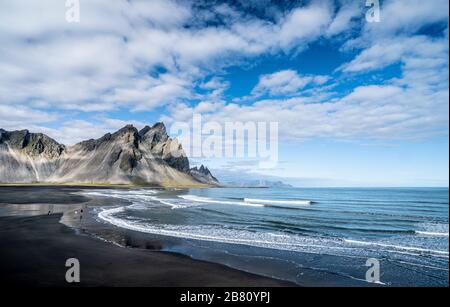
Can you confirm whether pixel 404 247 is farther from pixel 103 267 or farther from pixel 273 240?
pixel 103 267

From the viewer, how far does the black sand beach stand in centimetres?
1331

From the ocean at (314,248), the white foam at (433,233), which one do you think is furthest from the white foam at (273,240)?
Answer: the white foam at (433,233)

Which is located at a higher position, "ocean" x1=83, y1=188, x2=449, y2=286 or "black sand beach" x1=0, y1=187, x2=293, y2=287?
"black sand beach" x1=0, y1=187, x2=293, y2=287

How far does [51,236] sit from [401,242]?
1078 inches

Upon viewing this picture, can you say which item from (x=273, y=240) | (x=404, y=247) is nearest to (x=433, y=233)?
(x=404, y=247)

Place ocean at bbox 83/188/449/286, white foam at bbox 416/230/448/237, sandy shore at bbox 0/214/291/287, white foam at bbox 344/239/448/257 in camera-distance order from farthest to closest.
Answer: white foam at bbox 416/230/448/237 → white foam at bbox 344/239/448/257 → ocean at bbox 83/188/449/286 → sandy shore at bbox 0/214/291/287

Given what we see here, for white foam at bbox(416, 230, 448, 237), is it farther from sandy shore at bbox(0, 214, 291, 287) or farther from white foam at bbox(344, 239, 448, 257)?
sandy shore at bbox(0, 214, 291, 287)

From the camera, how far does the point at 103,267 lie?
15.3 meters

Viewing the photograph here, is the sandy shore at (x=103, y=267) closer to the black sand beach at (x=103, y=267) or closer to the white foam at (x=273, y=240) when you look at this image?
the black sand beach at (x=103, y=267)

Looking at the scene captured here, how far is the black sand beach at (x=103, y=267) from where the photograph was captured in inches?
524

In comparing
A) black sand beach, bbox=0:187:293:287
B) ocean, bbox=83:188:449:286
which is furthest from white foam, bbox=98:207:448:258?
black sand beach, bbox=0:187:293:287

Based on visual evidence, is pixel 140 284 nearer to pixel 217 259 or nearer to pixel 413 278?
pixel 217 259

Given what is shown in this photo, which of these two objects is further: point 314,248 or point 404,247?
point 404,247
